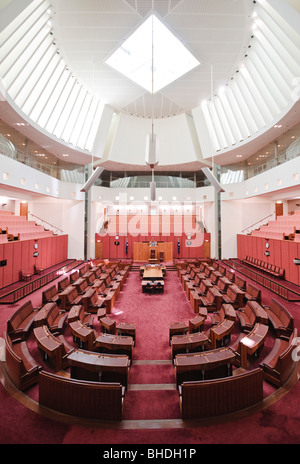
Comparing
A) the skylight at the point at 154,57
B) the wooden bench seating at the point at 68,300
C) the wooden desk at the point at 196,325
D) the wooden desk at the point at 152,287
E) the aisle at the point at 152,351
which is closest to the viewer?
the aisle at the point at 152,351

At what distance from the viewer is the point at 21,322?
594 cm

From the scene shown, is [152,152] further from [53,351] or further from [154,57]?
[154,57]

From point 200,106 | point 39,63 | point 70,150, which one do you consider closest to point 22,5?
point 39,63

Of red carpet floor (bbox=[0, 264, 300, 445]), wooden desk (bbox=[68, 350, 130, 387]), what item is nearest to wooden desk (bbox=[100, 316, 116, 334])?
red carpet floor (bbox=[0, 264, 300, 445])

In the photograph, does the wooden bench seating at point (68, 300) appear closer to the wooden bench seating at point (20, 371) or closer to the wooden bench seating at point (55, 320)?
the wooden bench seating at point (55, 320)

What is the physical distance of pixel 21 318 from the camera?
595 cm

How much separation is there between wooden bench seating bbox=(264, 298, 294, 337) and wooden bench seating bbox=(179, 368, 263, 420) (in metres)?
2.73

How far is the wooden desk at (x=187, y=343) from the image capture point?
15.8 feet

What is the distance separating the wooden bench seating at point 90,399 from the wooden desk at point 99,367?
0.61 metres

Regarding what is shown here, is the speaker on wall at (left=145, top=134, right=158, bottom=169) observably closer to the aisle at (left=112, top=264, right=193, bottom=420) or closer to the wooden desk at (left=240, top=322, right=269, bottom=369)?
the wooden desk at (left=240, top=322, right=269, bottom=369)

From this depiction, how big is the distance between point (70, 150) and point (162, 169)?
8778 mm

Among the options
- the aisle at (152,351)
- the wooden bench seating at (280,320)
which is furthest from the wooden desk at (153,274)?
the wooden bench seating at (280,320)

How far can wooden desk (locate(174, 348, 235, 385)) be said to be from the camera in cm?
387
